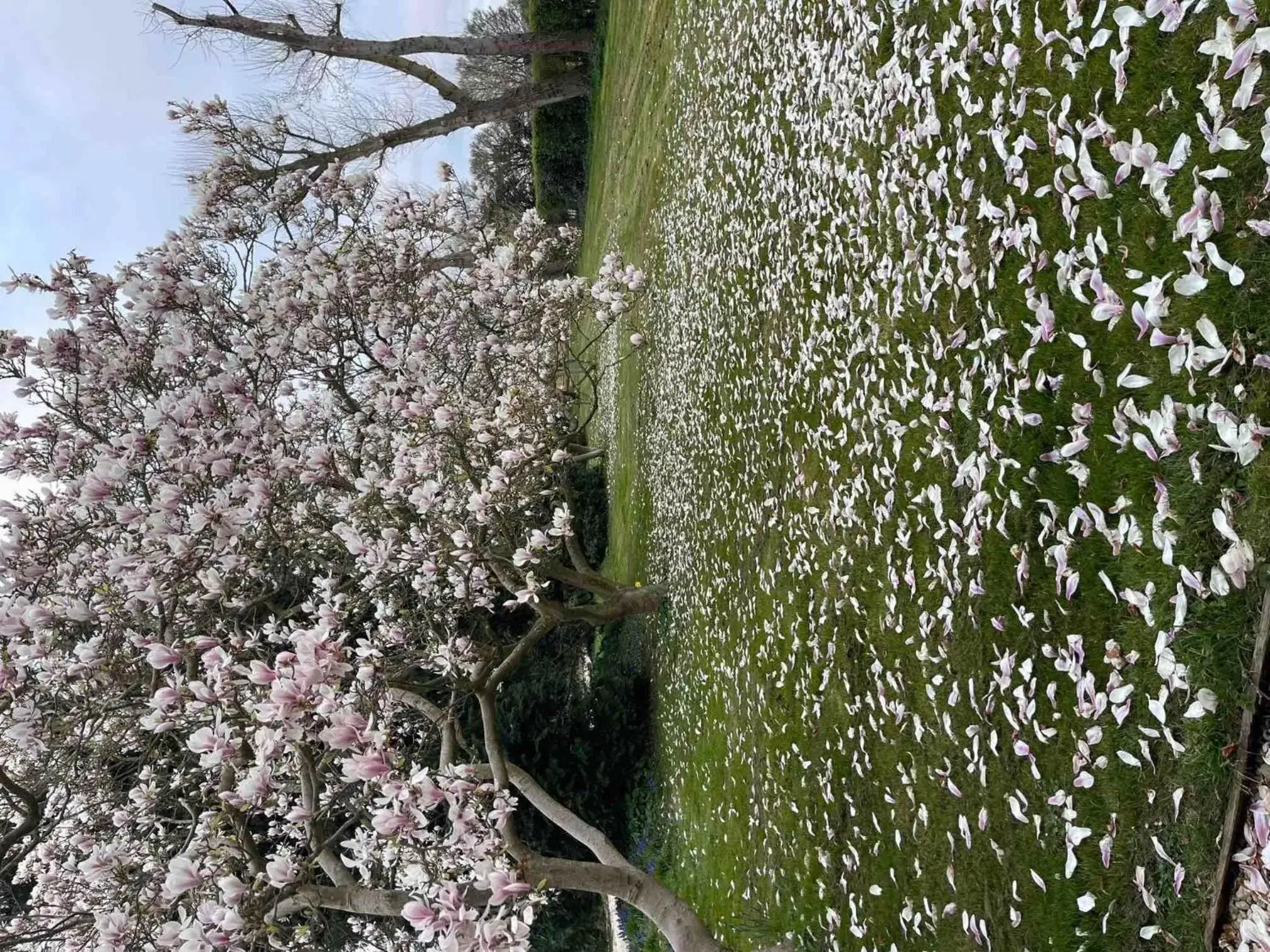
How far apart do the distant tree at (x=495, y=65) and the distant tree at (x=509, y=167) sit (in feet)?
9.02

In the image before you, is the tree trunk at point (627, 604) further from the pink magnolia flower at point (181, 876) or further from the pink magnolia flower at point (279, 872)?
the pink magnolia flower at point (181, 876)

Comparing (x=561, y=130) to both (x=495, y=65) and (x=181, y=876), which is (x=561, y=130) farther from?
(x=181, y=876)

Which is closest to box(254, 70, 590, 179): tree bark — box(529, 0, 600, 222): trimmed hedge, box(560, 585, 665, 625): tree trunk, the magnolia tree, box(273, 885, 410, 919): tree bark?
box(529, 0, 600, 222): trimmed hedge

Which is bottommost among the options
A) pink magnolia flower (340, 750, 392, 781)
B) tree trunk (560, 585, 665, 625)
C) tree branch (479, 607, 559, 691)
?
pink magnolia flower (340, 750, 392, 781)

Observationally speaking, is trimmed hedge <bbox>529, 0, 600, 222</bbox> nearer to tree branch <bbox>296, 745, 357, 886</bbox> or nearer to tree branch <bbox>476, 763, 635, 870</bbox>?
tree branch <bbox>476, 763, 635, 870</bbox>

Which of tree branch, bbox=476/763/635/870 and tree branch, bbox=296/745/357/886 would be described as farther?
tree branch, bbox=476/763/635/870

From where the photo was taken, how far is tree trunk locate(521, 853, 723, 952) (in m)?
4.67

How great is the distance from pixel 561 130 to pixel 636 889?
A: 1966 centimetres

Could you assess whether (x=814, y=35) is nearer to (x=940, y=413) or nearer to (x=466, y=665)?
(x=940, y=413)

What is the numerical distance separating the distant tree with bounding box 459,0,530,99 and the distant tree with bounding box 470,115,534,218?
275 centimetres

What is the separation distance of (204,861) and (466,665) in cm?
206

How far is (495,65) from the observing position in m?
20.7

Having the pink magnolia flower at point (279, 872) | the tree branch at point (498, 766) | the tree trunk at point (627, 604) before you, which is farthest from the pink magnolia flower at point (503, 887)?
the tree trunk at point (627, 604)

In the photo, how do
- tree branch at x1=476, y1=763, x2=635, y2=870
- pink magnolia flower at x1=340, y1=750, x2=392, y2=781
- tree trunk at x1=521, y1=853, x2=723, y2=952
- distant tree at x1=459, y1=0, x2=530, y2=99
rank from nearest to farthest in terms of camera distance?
1. pink magnolia flower at x1=340, y1=750, x2=392, y2=781
2. tree trunk at x1=521, y1=853, x2=723, y2=952
3. tree branch at x1=476, y1=763, x2=635, y2=870
4. distant tree at x1=459, y1=0, x2=530, y2=99
